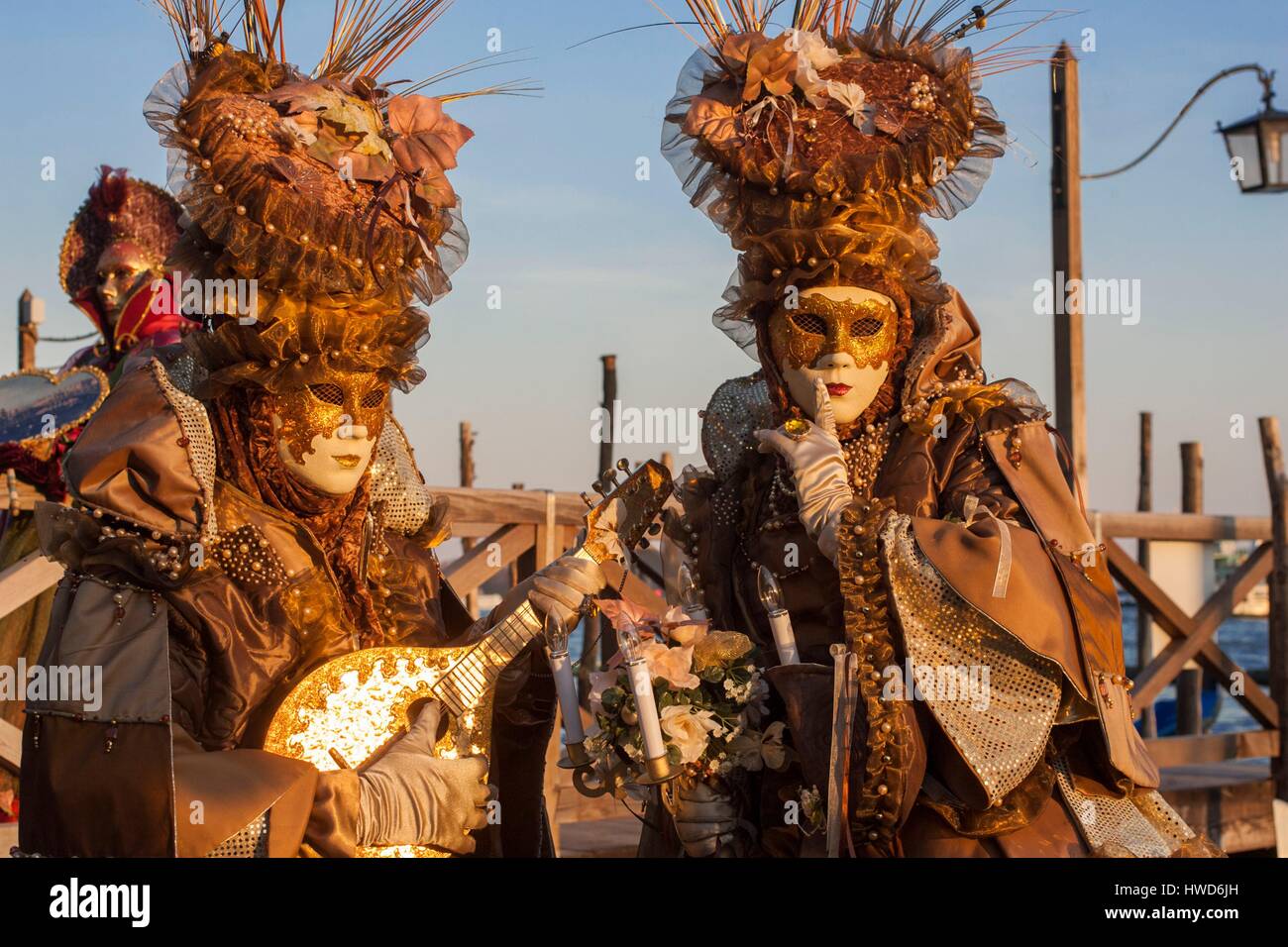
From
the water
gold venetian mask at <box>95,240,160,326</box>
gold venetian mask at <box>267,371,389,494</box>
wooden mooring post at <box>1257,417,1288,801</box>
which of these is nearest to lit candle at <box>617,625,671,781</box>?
gold venetian mask at <box>267,371,389,494</box>

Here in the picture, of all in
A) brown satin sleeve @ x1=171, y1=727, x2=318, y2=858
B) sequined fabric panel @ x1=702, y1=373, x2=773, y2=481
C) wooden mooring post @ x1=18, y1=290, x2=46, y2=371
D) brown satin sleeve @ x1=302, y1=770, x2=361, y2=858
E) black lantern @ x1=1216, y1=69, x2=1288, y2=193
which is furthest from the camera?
wooden mooring post @ x1=18, y1=290, x2=46, y2=371

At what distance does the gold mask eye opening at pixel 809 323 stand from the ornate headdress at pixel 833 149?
7 cm

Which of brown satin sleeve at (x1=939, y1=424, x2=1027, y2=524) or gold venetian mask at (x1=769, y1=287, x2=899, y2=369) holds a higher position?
gold venetian mask at (x1=769, y1=287, x2=899, y2=369)

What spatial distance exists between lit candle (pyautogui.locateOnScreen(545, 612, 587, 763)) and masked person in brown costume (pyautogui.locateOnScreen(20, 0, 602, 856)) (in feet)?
0.17

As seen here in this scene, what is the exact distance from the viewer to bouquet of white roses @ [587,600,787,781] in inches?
135

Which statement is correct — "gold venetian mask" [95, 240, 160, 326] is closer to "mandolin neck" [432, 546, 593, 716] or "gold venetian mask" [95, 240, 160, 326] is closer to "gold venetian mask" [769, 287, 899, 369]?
"mandolin neck" [432, 546, 593, 716]

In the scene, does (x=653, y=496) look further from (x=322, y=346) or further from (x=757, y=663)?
(x=322, y=346)

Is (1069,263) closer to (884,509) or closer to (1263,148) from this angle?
(1263,148)

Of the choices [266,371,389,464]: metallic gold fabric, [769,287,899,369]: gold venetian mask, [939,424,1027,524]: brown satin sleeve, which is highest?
[769,287,899,369]: gold venetian mask

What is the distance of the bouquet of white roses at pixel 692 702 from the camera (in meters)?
3.42

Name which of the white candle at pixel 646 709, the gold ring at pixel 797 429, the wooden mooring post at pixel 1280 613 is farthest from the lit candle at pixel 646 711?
the wooden mooring post at pixel 1280 613

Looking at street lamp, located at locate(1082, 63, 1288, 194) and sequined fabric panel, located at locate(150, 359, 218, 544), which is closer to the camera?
sequined fabric panel, located at locate(150, 359, 218, 544)

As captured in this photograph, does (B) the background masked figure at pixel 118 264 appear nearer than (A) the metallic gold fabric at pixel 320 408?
No

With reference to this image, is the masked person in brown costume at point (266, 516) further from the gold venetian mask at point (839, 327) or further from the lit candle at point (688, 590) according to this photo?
the gold venetian mask at point (839, 327)
